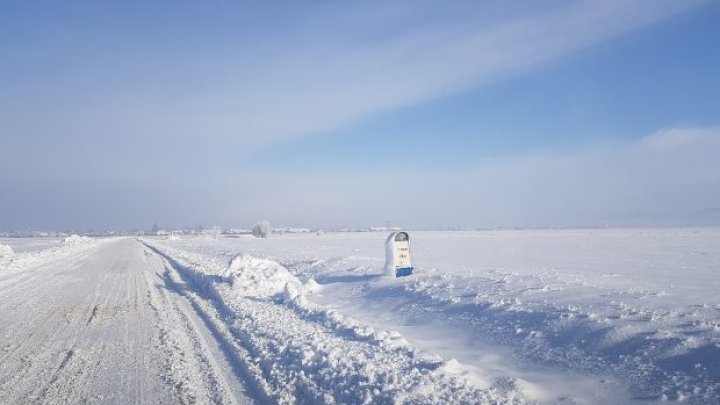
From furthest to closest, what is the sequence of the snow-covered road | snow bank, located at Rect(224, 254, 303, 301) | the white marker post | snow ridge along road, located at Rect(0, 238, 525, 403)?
the white marker post < snow bank, located at Rect(224, 254, 303, 301) < the snow-covered road < snow ridge along road, located at Rect(0, 238, 525, 403)

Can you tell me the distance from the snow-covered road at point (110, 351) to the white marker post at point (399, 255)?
7233 mm

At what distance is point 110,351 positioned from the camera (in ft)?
30.3

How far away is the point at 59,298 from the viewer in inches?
640

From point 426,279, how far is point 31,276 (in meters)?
20.1

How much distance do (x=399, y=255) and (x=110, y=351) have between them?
35.2ft

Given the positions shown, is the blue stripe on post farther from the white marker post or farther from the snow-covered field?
the snow-covered field

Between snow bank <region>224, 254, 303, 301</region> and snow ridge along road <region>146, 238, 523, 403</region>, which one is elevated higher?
snow bank <region>224, 254, 303, 301</region>

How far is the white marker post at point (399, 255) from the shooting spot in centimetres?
1775

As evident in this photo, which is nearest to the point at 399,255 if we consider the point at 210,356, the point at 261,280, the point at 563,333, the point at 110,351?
the point at 261,280

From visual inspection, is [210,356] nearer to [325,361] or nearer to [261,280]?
[325,361]

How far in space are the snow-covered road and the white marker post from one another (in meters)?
7.23

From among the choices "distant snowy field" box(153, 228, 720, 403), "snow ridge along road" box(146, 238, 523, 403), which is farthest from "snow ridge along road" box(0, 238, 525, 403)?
"distant snowy field" box(153, 228, 720, 403)

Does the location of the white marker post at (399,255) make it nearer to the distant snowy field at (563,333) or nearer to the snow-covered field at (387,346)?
the snow-covered field at (387,346)

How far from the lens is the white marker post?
1775 centimetres
